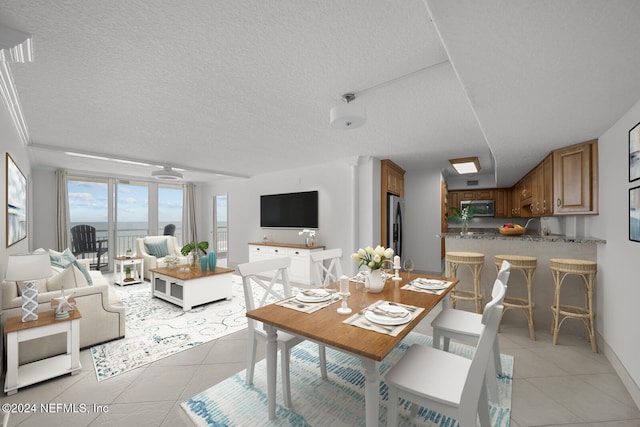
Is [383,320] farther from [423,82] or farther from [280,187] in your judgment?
[280,187]

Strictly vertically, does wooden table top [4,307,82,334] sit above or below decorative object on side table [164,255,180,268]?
below

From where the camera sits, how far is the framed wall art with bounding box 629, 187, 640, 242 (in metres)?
1.91

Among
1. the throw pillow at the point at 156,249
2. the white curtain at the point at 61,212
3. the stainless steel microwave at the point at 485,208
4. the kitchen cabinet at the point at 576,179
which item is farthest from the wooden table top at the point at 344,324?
the white curtain at the point at 61,212

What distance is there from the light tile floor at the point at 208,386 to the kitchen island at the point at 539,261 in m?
0.52

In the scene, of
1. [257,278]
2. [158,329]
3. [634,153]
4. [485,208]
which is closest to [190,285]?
[158,329]

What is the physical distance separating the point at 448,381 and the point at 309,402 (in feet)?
3.39

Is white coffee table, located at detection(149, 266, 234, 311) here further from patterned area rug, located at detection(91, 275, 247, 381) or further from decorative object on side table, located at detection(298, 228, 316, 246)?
decorative object on side table, located at detection(298, 228, 316, 246)

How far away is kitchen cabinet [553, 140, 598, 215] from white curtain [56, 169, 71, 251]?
877 cm

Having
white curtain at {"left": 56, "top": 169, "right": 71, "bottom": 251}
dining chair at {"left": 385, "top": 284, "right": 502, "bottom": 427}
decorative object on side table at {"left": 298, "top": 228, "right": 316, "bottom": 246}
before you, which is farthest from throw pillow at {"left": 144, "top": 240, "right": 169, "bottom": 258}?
dining chair at {"left": 385, "top": 284, "right": 502, "bottom": 427}

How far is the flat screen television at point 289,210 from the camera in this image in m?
5.54

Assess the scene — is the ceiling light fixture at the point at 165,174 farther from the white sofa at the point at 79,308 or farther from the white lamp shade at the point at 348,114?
the white lamp shade at the point at 348,114

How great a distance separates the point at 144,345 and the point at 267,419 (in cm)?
177

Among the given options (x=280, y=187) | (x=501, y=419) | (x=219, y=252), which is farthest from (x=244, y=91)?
(x=219, y=252)

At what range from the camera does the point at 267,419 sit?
1763mm
